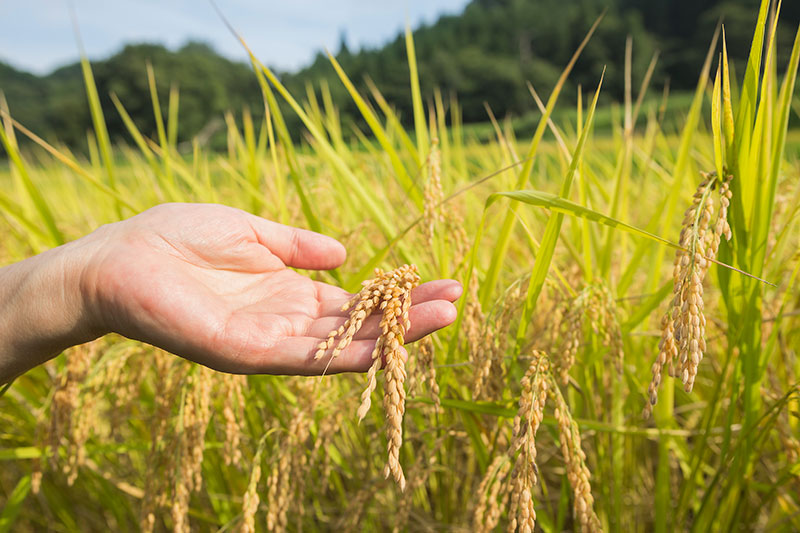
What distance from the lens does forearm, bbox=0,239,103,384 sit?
1235mm

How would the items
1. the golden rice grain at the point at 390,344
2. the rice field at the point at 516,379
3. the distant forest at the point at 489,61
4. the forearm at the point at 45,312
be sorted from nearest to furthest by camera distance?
the golden rice grain at the point at 390,344 → the rice field at the point at 516,379 → the forearm at the point at 45,312 → the distant forest at the point at 489,61

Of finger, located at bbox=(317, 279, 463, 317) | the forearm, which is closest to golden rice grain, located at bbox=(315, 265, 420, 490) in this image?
finger, located at bbox=(317, 279, 463, 317)

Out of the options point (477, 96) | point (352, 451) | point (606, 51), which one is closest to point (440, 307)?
point (352, 451)

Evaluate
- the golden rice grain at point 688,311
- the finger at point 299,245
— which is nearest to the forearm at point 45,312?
the finger at point 299,245

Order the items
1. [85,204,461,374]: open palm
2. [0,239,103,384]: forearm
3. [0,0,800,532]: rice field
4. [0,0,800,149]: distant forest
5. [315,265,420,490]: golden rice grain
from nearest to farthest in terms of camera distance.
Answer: [315,265,420,490]: golden rice grain
[0,0,800,532]: rice field
[85,204,461,374]: open palm
[0,239,103,384]: forearm
[0,0,800,149]: distant forest

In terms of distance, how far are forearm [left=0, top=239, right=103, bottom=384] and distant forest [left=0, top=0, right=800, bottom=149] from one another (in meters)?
24.0

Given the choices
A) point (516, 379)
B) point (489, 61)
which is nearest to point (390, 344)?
point (516, 379)

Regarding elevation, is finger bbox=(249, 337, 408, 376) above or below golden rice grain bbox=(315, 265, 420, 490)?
below

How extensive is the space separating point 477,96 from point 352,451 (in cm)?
3497

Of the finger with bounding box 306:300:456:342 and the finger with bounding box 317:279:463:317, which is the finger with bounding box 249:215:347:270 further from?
the finger with bounding box 306:300:456:342

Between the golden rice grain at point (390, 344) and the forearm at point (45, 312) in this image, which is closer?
the golden rice grain at point (390, 344)

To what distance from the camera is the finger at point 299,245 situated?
1345 mm

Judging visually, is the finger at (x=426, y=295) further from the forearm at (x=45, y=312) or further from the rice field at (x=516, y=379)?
the forearm at (x=45, y=312)

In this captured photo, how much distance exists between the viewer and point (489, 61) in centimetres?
3584
